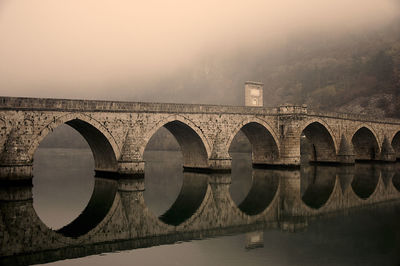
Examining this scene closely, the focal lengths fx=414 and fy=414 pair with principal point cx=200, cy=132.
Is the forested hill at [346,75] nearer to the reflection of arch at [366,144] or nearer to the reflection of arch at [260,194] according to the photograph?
the reflection of arch at [366,144]

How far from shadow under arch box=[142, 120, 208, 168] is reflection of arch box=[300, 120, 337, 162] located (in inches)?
464

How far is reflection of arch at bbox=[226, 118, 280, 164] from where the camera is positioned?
34.7 m

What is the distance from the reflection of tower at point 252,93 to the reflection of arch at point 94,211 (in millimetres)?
19056

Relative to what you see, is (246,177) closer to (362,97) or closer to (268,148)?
(268,148)

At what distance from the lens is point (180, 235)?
13336 millimetres

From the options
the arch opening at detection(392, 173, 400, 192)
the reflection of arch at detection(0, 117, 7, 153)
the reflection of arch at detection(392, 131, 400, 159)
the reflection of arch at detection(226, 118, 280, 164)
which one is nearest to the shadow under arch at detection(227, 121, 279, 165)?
the reflection of arch at detection(226, 118, 280, 164)

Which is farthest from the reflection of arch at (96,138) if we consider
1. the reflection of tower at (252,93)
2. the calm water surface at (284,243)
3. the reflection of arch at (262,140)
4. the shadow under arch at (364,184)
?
the reflection of tower at (252,93)

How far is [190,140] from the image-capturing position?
32469mm

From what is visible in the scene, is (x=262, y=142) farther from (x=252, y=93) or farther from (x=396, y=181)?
(x=396, y=181)

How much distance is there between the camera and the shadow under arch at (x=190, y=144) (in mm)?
31188

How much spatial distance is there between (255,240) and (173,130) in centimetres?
2077

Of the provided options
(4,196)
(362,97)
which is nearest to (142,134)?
(4,196)

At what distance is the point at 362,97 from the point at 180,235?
6139 centimetres

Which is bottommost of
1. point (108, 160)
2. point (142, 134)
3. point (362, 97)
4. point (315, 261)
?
point (315, 261)
